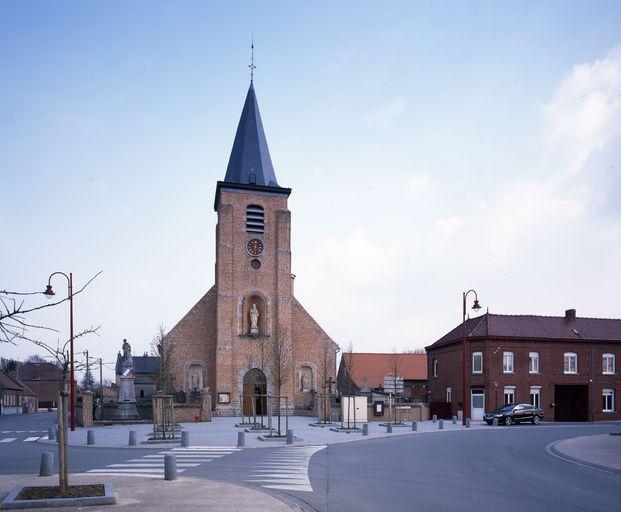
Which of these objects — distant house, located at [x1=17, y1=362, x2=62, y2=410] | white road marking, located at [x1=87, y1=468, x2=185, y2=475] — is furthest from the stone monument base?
distant house, located at [x1=17, y1=362, x2=62, y2=410]

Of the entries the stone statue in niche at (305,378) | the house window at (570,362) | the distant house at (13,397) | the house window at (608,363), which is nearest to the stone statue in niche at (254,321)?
the stone statue in niche at (305,378)

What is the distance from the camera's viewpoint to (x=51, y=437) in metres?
24.0

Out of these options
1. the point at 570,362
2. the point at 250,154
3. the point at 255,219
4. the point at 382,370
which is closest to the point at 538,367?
the point at 570,362

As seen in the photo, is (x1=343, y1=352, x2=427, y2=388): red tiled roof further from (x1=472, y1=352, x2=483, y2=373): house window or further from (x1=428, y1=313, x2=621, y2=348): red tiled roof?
(x1=472, y1=352, x2=483, y2=373): house window

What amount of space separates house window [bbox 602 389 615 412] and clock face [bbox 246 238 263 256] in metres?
26.3

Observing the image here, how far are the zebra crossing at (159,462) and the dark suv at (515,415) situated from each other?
19369 millimetres

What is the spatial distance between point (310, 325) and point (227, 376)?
24.7 feet

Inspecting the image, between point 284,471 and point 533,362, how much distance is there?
30.9 metres

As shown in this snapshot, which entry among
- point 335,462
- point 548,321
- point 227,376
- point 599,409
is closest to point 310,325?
point 227,376

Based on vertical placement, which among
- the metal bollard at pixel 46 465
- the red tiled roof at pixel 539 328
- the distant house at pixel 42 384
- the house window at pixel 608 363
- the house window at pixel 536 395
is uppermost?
the red tiled roof at pixel 539 328

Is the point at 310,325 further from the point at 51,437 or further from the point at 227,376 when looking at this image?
the point at 51,437

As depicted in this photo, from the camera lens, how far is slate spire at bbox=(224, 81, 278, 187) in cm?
4450

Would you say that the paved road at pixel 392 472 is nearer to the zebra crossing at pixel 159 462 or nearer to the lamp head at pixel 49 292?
the zebra crossing at pixel 159 462

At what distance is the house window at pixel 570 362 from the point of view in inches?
1615
